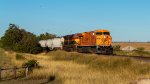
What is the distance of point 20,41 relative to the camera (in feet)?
252

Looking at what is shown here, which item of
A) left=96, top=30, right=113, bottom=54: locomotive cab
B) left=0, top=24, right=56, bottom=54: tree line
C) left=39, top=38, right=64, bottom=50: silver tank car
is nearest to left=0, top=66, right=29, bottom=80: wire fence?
left=96, top=30, right=113, bottom=54: locomotive cab

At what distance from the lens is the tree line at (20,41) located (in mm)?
73688

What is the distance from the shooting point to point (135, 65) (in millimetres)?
24984

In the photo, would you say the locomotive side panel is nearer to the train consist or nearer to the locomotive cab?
the train consist

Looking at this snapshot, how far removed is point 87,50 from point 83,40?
7.92 feet

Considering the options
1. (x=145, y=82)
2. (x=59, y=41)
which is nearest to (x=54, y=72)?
(x=145, y=82)

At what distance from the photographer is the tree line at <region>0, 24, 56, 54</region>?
73688mm

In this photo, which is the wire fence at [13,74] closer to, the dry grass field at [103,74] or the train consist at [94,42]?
the dry grass field at [103,74]

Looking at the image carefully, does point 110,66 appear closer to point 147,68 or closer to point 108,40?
point 147,68

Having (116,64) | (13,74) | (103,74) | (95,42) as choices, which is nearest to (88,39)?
(95,42)

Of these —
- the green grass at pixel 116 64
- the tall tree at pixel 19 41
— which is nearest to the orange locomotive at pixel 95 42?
the green grass at pixel 116 64

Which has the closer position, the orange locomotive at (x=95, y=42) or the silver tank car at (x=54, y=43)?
the orange locomotive at (x=95, y=42)

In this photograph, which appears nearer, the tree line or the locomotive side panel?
the locomotive side panel

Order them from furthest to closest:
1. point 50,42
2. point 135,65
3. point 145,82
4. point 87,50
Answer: point 50,42
point 87,50
point 135,65
point 145,82
